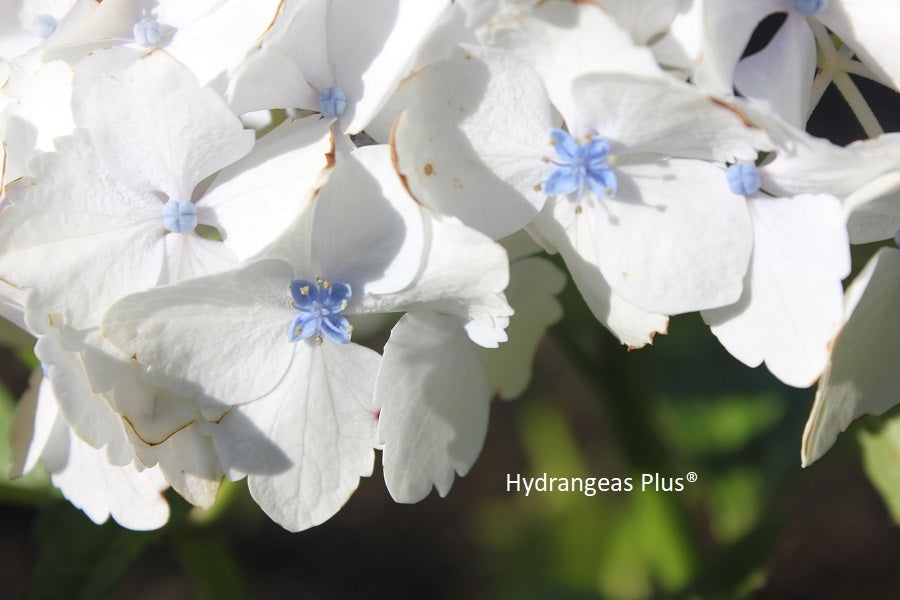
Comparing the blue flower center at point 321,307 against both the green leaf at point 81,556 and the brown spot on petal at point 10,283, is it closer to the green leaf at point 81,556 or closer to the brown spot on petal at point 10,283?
the brown spot on petal at point 10,283

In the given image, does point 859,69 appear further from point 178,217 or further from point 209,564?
point 209,564

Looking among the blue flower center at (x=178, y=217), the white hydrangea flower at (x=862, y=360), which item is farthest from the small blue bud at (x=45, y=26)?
the white hydrangea flower at (x=862, y=360)

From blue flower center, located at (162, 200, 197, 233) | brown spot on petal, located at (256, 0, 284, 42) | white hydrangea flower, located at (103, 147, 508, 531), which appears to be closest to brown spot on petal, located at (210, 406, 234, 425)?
white hydrangea flower, located at (103, 147, 508, 531)

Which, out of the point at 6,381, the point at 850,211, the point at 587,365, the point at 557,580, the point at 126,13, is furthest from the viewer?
the point at 6,381

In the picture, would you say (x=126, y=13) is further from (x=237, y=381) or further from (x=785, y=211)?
(x=785, y=211)

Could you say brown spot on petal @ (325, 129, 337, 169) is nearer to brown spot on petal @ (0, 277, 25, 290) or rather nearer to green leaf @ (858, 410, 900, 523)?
brown spot on petal @ (0, 277, 25, 290)

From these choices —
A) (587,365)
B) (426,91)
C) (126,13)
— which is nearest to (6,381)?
(587,365)
